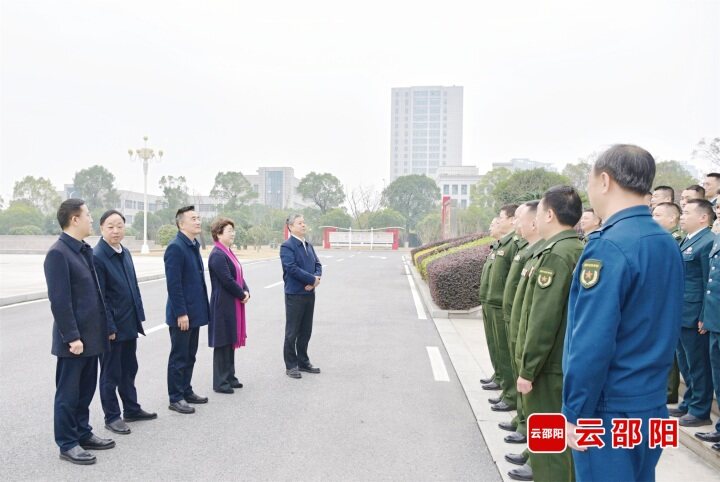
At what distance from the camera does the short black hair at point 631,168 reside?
218cm

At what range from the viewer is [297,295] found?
21.0 feet

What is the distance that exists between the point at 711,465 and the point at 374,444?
2.42 m

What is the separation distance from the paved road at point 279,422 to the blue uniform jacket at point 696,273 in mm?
2074

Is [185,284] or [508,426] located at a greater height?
[185,284]

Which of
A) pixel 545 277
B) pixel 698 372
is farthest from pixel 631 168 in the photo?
pixel 698 372

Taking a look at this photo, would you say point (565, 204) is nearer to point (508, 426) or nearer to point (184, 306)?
point (508, 426)

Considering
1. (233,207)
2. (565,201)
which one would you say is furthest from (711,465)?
(233,207)

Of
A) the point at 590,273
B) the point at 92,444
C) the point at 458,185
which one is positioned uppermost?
the point at 458,185

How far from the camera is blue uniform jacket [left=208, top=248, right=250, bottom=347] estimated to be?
5684mm

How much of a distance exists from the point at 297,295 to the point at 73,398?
111 inches

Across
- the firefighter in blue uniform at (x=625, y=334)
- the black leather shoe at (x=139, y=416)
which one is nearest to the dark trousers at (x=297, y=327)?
the black leather shoe at (x=139, y=416)

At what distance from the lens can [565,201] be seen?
3277 millimetres

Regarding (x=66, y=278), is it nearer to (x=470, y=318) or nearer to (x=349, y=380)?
(x=349, y=380)

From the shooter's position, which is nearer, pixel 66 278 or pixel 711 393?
pixel 66 278
